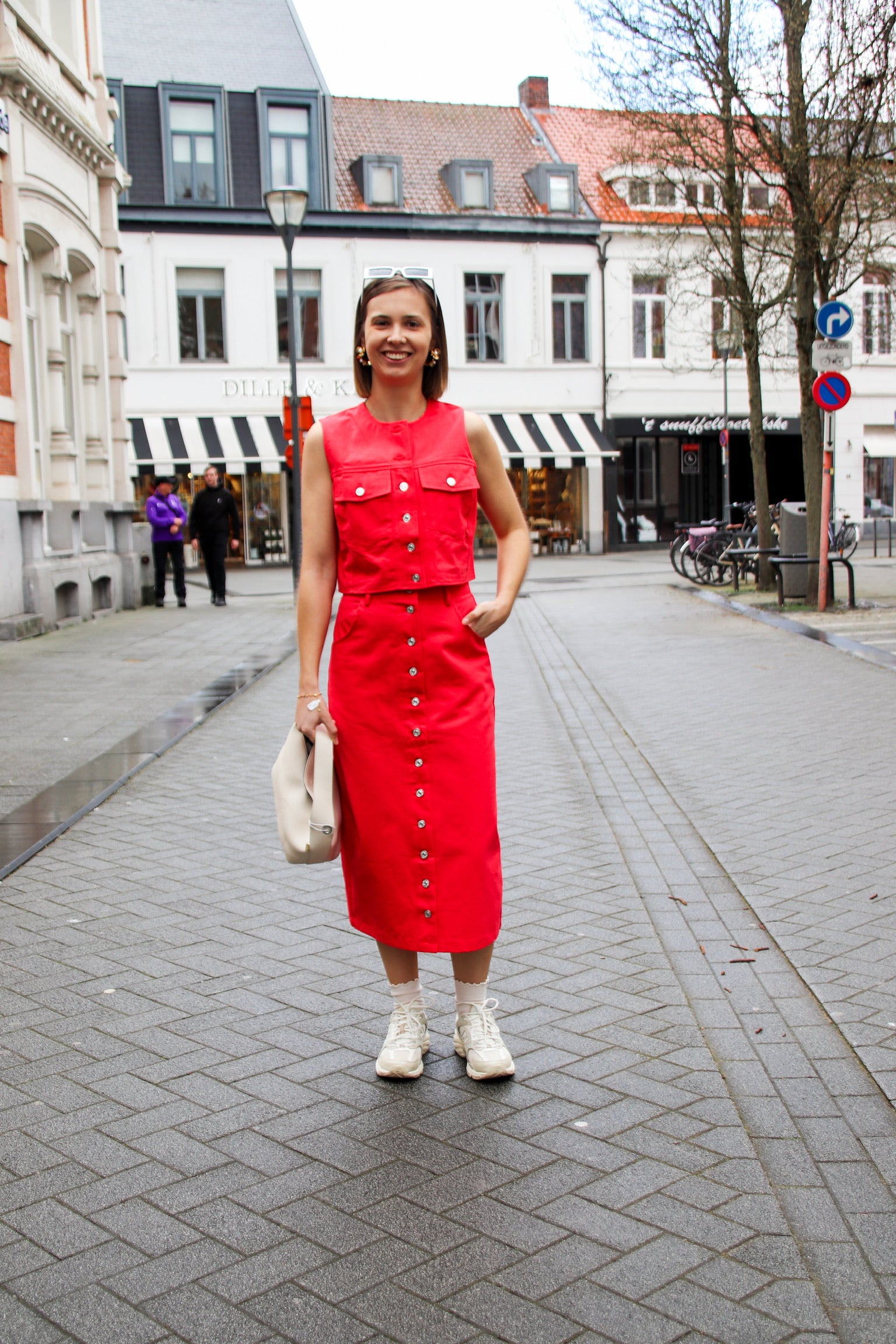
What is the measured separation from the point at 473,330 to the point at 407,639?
104ft

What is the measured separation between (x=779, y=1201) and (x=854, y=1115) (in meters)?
0.47

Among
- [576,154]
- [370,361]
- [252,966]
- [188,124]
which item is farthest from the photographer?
[576,154]

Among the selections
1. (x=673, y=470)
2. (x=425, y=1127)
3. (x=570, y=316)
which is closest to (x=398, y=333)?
(x=425, y=1127)

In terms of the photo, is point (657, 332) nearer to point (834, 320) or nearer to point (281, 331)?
point (281, 331)

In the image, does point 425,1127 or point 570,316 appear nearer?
point 425,1127

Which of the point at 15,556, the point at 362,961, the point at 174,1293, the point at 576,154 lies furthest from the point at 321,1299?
the point at 576,154

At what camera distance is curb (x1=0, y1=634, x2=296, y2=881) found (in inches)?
228

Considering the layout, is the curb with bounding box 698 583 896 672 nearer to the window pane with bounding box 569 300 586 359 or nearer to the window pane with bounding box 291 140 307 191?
the window pane with bounding box 569 300 586 359

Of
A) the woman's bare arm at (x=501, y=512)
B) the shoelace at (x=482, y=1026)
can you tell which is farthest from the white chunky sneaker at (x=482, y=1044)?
the woman's bare arm at (x=501, y=512)

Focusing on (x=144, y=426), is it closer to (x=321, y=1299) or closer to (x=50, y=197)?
(x=50, y=197)

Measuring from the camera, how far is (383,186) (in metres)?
32.8

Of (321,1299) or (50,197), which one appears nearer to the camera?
(321,1299)

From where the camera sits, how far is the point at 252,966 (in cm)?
421

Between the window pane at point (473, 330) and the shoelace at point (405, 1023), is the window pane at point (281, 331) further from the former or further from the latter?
the shoelace at point (405, 1023)
